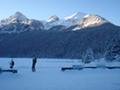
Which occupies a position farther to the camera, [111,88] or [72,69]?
[72,69]

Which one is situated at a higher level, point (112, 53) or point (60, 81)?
point (112, 53)

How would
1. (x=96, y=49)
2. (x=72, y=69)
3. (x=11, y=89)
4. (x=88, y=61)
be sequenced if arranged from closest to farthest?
(x=11, y=89)
(x=72, y=69)
(x=88, y=61)
(x=96, y=49)

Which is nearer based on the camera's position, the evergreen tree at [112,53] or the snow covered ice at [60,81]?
the snow covered ice at [60,81]

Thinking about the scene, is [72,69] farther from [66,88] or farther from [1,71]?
[66,88]

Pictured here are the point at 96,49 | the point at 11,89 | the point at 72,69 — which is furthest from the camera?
the point at 96,49

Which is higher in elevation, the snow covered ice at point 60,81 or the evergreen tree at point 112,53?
the evergreen tree at point 112,53

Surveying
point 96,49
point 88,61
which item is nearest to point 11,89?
point 88,61

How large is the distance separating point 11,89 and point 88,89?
4606 mm

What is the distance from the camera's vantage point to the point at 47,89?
65.8 feet

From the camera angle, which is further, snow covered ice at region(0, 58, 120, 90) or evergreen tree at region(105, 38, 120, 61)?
evergreen tree at region(105, 38, 120, 61)

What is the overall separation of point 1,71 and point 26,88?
1780cm

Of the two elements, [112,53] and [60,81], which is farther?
[112,53]

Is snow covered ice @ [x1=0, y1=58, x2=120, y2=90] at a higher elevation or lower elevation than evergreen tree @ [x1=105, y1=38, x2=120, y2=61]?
lower

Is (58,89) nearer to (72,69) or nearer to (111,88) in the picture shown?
(111,88)
